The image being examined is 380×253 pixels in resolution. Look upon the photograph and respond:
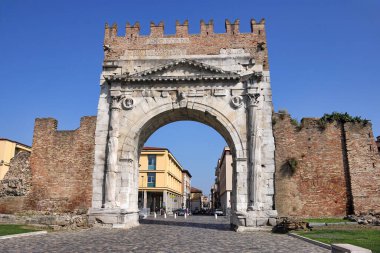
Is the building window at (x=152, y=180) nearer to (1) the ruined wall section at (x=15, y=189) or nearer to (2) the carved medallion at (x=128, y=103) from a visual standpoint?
(1) the ruined wall section at (x=15, y=189)

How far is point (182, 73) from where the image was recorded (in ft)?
51.4

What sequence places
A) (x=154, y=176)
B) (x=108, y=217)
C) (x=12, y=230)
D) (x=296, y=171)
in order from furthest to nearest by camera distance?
1. (x=154, y=176)
2. (x=296, y=171)
3. (x=108, y=217)
4. (x=12, y=230)

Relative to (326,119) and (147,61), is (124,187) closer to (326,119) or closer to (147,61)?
(147,61)

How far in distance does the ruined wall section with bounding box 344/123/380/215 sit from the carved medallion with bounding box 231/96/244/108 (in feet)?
17.0

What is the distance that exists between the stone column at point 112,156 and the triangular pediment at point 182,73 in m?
1.41

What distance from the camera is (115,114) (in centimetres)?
1535

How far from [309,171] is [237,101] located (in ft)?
15.4

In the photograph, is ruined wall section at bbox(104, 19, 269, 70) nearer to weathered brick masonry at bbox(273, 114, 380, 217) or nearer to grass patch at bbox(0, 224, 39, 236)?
weathered brick masonry at bbox(273, 114, 380, 217)

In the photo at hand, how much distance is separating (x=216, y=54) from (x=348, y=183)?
838 centimetres

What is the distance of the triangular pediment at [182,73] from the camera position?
1532cm

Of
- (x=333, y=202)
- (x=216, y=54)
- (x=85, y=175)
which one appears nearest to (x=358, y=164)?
(x=333, y=202)

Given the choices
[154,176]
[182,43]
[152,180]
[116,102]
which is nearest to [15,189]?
[116,102]

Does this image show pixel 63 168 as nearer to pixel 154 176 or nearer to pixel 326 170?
pixel 326 170

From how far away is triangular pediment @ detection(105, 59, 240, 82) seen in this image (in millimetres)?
15320
